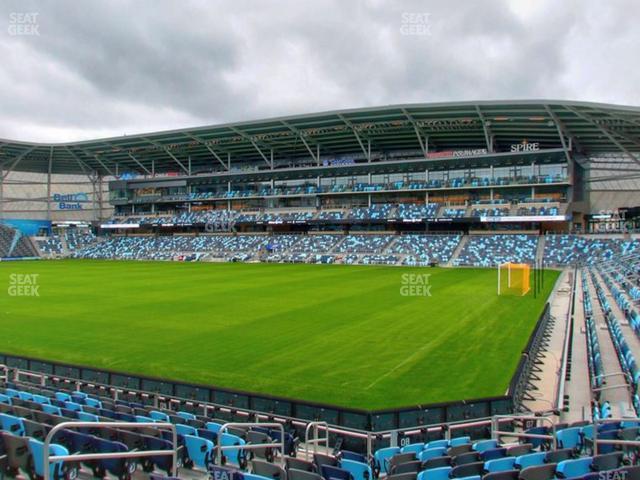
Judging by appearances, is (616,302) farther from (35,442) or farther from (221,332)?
(35,442)

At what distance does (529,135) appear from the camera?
60875 millimetres

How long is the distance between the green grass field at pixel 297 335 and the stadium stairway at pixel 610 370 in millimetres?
2514

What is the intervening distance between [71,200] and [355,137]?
54.2 metres

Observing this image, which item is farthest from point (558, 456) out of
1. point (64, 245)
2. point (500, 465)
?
point (64, 245)

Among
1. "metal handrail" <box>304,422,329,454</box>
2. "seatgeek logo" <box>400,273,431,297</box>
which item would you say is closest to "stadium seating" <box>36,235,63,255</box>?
"seatgeek logo" <box>400,273,431,297</box>

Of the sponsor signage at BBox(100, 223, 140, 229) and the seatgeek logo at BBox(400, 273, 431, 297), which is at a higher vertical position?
the sponsor signage at BBox(100, 223, 140, 229)

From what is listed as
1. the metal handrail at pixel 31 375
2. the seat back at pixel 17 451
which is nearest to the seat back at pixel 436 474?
the seat back at pixel 17 451

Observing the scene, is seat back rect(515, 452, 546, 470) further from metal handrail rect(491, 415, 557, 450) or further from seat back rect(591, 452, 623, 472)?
metal handrail rect(491, 415, 557, 450)

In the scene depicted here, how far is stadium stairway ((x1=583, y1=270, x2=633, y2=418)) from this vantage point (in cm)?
1122

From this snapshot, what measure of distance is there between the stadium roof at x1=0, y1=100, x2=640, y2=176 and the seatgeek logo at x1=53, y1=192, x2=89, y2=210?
4173mm

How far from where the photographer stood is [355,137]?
6831 cm

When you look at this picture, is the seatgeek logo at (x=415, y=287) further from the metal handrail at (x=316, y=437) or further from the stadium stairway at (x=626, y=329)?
the metal handrail at (x=316, y=437)

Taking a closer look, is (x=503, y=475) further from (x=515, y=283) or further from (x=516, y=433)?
(x=515, y=283)

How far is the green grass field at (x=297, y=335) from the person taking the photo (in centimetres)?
1470
